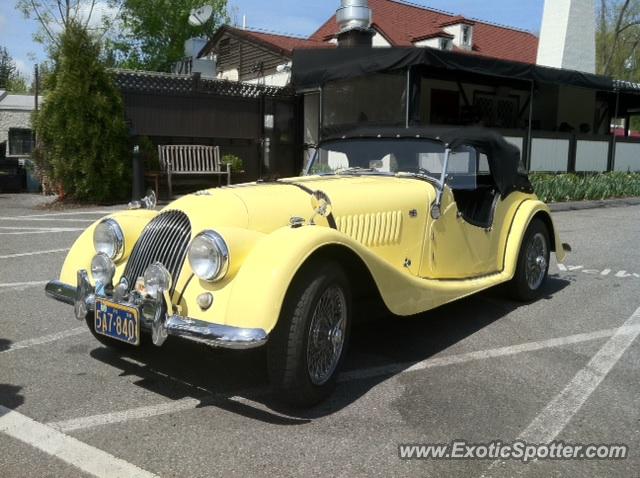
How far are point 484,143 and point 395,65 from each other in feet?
21.8

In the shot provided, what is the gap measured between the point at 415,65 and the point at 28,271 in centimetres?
780

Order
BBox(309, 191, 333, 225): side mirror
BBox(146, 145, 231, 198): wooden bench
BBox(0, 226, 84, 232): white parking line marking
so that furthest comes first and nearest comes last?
BBox(146, 145, 231, 198): wooden bench, BBox(0, 226, 84, 232): white parking line marking, BBox(309, 191, 333, 225): side mirror

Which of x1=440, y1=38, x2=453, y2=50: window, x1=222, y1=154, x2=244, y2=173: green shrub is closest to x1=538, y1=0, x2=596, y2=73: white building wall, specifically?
x1=440, y1=38, x2=453, y2=50: window

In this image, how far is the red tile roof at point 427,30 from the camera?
75.0ft

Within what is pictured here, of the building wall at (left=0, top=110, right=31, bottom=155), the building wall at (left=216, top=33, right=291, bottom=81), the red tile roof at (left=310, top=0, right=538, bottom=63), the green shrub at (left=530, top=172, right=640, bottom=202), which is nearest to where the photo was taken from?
the green shrub at (left=530, top=172, right=640, bottom=202)

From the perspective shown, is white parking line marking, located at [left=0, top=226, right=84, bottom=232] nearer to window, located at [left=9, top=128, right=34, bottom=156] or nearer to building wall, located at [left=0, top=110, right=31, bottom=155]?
window, located at [left=9, top=128, right=34, bottom=156]

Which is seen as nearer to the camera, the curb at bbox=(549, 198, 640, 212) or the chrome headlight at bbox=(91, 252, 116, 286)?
the chrome headlight at bbox=(91, 252, 116, 286)

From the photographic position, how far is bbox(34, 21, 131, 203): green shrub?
1228 centimetres

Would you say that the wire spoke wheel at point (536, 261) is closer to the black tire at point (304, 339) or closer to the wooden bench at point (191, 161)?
the black tire at point (304, 339)

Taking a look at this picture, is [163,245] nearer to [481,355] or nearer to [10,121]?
[481,355]

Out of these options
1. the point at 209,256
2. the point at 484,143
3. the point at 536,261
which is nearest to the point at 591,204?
the point at 536,261

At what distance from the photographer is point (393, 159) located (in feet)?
16.2

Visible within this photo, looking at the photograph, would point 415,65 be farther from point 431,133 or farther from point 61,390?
point 61,390

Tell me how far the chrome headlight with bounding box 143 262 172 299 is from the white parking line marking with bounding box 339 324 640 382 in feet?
4.02
